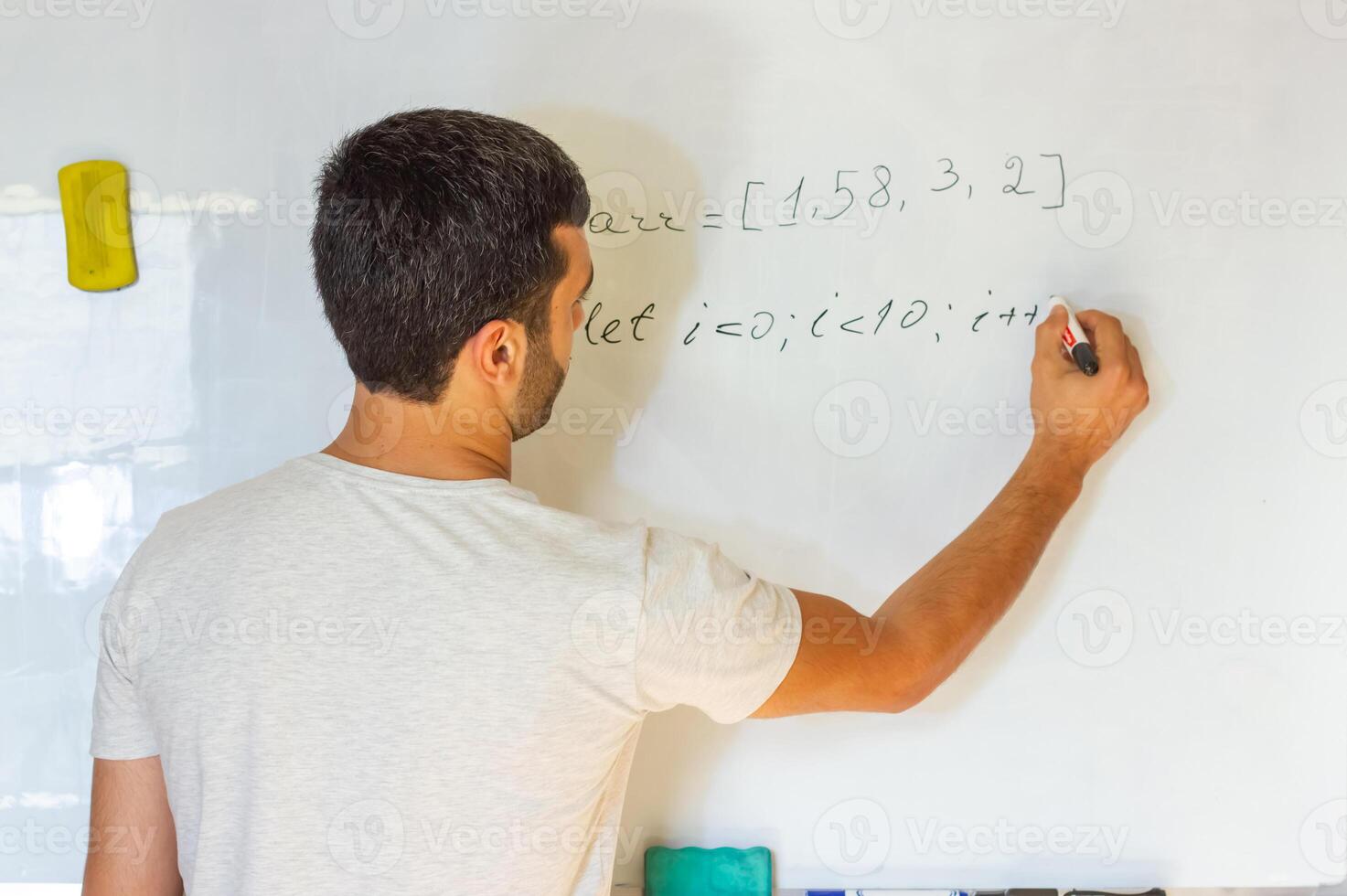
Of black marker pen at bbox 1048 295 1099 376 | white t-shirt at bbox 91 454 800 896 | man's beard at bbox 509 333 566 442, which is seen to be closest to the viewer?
white t-shirt at bbox 91 454 800 896

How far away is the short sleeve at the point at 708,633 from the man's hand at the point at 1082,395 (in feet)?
1.24

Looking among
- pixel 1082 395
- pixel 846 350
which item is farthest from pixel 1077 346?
pixel 846 350

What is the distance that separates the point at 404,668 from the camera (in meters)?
0.70

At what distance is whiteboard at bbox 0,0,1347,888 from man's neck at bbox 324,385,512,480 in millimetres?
217

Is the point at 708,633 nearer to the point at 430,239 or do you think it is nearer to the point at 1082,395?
the point at 430,239

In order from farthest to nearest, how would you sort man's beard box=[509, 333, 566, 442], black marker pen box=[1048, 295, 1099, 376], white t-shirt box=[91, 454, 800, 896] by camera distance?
1. black marker pen box=[1048, 295, 1099, 376]
2. man's beard box=[509, 333, 566, 442]
3. white t-shirt box=[91, 454, 800, 896]

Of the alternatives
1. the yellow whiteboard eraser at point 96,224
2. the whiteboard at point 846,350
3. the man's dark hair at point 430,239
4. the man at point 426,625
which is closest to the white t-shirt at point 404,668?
the man at point 426,625

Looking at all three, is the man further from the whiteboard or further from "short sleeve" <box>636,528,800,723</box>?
A: the whiteboard

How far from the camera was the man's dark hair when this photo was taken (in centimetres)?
74

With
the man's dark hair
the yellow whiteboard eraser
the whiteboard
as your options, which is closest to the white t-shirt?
the man's dark hair

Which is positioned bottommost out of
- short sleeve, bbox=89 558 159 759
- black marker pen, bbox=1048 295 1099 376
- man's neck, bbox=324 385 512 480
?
short sleeve, bbox=89 558 159 759

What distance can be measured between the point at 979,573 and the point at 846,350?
264 millimetres

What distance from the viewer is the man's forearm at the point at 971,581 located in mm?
826

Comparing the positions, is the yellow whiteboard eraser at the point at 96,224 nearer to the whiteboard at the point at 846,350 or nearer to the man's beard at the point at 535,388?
the whiteboard at the point at 846,350
